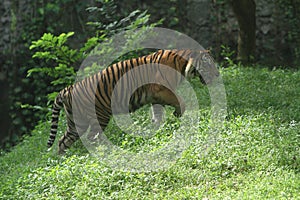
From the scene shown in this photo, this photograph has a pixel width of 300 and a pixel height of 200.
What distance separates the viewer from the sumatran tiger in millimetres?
7168

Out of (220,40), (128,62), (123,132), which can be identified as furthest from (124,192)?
(220,40)

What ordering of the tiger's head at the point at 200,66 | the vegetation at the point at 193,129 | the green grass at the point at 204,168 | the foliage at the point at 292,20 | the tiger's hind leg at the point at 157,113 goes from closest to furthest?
the green grass at the point at 204,168 → the vegetation at the point at 193,129 → the tiger's head at the point at 200,66 → the tiger's hind leg at the point at 157,113 → the foliage at the point at 292,20

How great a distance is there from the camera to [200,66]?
7305mm

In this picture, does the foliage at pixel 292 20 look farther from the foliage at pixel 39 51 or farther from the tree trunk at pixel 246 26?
the foliage at pixel 39 51

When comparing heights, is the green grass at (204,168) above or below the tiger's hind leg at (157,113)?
below

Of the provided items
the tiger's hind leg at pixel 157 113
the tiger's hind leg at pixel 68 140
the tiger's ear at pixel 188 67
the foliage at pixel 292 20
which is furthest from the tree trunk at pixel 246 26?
the tiger's hind leg at pixel 68 140

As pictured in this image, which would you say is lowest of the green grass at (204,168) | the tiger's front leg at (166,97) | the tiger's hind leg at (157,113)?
the green grass at (204,168)

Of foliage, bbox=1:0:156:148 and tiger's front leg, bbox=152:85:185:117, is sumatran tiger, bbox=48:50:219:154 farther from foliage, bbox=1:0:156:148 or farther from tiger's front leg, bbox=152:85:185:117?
foliage, bbox=1:0:156:148

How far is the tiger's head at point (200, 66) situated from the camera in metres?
7.23

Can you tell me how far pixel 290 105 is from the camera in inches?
282

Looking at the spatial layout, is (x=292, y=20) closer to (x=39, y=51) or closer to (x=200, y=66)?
(x=39, y=51)

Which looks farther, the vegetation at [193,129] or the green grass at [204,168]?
the vegetation at [193,129]

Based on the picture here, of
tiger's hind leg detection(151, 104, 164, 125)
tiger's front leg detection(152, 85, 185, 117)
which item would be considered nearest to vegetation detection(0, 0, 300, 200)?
tiger's hind leg detection(151, 104, 164, 125)

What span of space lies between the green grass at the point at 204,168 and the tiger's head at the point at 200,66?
51cm
